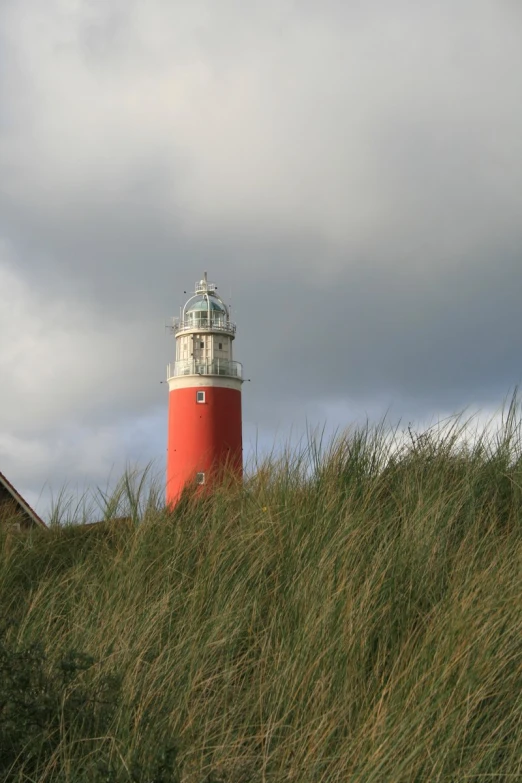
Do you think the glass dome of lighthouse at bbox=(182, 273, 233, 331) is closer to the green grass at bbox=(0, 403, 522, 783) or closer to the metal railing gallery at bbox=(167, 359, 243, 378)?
the metal railing gallery at bbox=(167, 359, 243, 378)

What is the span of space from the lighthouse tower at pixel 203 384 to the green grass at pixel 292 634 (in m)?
20.7

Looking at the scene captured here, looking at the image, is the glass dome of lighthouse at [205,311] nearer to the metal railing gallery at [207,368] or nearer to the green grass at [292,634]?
the metal railing gallery at [207,368]

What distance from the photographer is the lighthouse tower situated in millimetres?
26766

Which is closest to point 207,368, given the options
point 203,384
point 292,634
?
point 203,384

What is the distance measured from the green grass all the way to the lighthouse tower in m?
20.7

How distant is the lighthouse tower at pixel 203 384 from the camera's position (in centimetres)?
2677

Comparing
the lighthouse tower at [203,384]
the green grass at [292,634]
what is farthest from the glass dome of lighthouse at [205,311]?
the green grass at [292,634]

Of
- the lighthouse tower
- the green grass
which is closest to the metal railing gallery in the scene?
the lighthouse tower

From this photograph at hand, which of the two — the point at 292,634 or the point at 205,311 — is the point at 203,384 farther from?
the point at 292,634

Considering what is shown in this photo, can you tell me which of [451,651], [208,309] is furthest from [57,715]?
[208,309]

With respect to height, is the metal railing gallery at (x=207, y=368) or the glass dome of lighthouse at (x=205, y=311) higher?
the glass dome of lighthouse at (x=205, y=311)

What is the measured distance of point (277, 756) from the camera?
10.2ft

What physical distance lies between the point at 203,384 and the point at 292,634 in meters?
23.6

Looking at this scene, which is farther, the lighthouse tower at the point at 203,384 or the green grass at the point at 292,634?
the lighthouse tower at the point at 203,384
